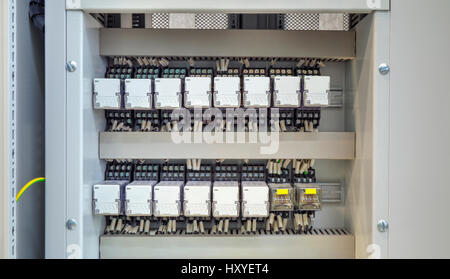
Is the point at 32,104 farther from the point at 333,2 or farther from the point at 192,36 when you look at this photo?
the point at 333,2

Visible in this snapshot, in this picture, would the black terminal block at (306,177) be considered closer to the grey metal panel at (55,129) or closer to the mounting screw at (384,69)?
the mounting screw at (384,69)

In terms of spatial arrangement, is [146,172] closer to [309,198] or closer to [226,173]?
[226,173]

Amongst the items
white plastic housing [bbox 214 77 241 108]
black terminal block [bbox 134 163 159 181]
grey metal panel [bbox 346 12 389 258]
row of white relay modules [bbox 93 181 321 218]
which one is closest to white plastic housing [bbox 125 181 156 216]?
row of white relay modules [bbox 93 181 321 218]

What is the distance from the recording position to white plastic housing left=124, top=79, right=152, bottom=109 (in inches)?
50.4

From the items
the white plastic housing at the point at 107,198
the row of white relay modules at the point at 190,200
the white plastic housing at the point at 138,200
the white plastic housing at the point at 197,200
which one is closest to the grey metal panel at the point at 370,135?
the row of white relay modules at the point at 190,200

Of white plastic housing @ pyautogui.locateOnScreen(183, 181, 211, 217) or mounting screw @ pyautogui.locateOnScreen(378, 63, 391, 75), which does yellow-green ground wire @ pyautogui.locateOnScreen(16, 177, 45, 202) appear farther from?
mounting screw @ pyautogui.locateOnScreen(378, 63, 391, 75)

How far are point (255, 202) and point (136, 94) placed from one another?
699 millimetres

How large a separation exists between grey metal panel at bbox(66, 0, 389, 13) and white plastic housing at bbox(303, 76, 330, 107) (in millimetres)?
296

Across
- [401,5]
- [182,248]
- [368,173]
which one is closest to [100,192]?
[182,248]

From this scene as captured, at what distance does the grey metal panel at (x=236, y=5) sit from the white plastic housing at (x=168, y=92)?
0.30 metres

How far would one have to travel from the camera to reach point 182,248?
1.32 m

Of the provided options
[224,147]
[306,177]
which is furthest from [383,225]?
[224,147]

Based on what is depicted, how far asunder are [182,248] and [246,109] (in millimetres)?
696

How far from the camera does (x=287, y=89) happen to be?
1.28 metres
